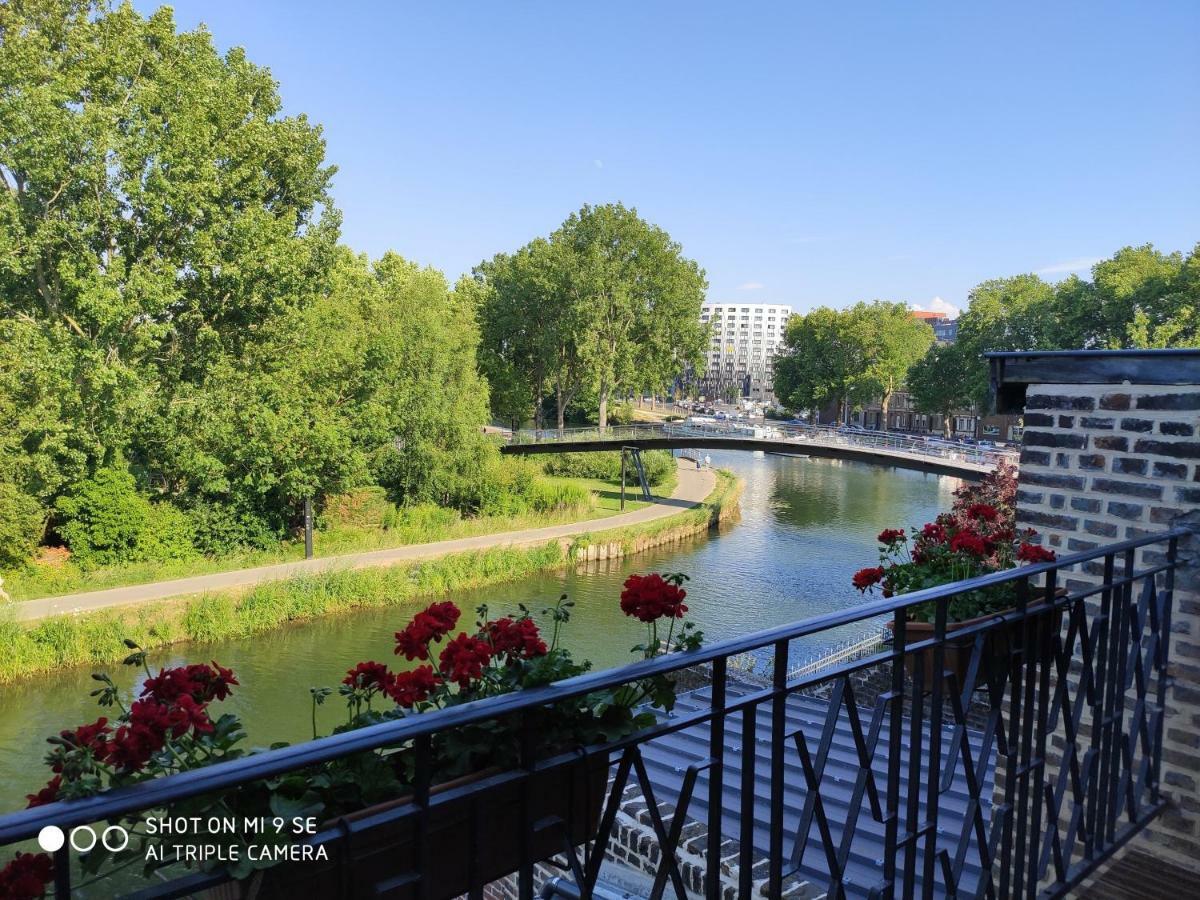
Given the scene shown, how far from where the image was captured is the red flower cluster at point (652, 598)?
1710 mm

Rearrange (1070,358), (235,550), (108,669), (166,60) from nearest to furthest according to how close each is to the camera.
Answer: (1070,358)
(108,669)
(166,60)
(235,550)

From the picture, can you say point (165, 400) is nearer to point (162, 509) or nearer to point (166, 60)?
point (162, 509)

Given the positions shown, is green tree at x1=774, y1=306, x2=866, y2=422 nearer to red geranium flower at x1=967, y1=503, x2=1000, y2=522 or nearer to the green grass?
the green grass

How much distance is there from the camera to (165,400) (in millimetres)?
16578

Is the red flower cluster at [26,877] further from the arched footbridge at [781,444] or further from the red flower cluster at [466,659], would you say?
the arched footbridge at [781,444]

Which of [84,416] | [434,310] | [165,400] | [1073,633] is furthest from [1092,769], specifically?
[434,310]

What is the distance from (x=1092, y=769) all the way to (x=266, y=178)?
1938 cm

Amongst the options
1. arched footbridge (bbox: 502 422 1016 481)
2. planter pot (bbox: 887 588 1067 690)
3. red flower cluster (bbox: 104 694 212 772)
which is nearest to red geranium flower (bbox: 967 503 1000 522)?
planter pot (bbox: 887 588 1067 690)

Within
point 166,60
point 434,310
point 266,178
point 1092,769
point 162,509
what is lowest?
point 162,509

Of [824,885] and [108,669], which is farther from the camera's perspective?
[108,669]

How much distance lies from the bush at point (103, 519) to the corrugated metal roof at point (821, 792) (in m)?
13.9

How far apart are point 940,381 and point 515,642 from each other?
4447cm

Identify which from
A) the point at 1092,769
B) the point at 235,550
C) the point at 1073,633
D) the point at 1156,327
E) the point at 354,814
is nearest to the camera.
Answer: the point at 354,814

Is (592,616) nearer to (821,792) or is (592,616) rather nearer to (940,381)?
(821,792)
